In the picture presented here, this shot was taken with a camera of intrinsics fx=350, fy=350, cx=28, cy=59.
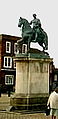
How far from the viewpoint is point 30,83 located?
18594 mm

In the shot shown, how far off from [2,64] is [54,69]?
2129cm

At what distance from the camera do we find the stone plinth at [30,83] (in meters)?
18.4

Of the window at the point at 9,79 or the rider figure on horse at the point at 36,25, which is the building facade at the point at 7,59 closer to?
the window at the point at 9,79

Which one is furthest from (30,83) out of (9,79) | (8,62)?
(8,62)

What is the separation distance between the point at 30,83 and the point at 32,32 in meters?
2.88

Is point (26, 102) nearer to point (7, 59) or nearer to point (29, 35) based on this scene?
point (29, 35)

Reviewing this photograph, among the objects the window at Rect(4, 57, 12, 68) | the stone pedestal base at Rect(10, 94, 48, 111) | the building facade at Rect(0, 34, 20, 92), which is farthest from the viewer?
the window at Rect(4, 57, 12, 68)

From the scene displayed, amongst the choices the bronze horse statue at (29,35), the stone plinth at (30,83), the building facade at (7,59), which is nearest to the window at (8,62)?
the building facade at (7,59)

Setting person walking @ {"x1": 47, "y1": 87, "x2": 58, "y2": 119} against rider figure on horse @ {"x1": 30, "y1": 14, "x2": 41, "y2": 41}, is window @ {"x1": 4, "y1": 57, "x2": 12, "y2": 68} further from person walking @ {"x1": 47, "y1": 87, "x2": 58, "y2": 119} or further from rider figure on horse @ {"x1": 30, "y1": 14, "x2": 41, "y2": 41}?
person walking @ {"x1": 47, "y1": 87, "x2": 58, "y2": 119}

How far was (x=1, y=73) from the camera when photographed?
212 feet

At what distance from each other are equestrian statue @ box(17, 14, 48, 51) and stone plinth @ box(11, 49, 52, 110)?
1.00 meters

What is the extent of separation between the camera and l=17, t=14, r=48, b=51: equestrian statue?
63.6 ft

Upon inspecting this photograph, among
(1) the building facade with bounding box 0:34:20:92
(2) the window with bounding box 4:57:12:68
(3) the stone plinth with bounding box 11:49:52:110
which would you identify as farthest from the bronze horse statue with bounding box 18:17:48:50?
(2) the window with bounding box 4:57:12:68

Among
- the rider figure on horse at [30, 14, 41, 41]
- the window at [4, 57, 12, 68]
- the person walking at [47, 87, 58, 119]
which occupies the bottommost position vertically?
the person walking at [47, 87, 58, 119]
